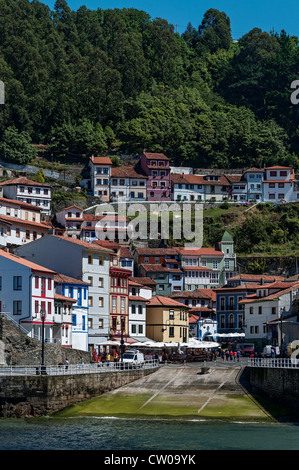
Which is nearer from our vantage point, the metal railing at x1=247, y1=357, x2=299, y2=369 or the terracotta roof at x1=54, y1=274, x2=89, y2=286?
the metal railing at x1=247, y1=357, x2=299, y2=369

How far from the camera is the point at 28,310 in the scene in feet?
274

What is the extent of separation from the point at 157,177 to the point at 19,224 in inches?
2162

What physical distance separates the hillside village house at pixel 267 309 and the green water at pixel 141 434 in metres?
39.4

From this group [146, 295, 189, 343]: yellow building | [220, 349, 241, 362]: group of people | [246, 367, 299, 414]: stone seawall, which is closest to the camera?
[246, 367, 299, 414]: stone seawall

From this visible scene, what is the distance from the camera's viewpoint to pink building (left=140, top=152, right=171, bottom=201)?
174 meters

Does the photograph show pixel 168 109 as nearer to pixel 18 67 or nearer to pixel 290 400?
pixel 18 67

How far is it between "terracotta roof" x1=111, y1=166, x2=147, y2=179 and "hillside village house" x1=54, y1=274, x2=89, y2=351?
246 feet

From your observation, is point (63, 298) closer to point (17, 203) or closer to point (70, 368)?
point (70, 368)

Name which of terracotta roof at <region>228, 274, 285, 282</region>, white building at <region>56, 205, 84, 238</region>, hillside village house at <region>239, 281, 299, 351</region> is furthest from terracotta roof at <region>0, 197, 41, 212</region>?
hillside village house at <region>239, 281, 299, 351</region>

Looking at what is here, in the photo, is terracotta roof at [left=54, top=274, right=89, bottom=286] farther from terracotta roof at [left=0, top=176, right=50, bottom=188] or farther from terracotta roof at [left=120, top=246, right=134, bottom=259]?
terracotta roof at [left=0, top=176, right=50, bottom=188]

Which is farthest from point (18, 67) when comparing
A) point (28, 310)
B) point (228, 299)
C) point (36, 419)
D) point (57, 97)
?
point (36, 419)

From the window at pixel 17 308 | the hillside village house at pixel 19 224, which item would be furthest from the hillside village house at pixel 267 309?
the hillside village house at pixel 19 224

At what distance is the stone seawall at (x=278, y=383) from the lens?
65.1 meters

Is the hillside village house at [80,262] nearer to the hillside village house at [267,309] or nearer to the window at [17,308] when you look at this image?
the window at [17,308]
